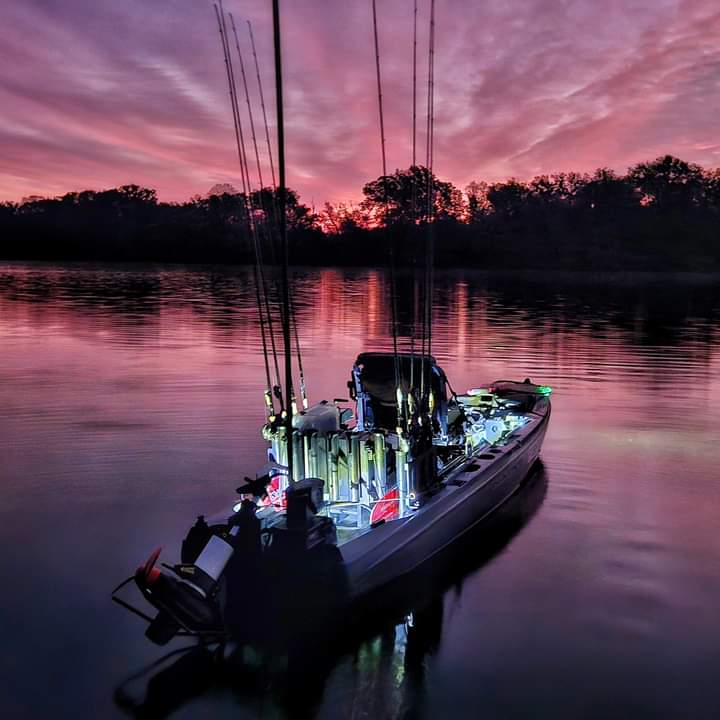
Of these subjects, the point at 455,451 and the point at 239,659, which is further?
the point at 455,451

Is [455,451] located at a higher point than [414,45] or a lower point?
lower

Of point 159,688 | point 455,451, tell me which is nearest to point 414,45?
point 455,451

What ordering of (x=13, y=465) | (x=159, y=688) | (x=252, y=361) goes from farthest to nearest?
(x=252, y=361) < (x=13, y=465) < (x=159, y=688)

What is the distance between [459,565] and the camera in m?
9.24

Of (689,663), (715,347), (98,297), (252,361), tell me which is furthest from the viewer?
(98,297)

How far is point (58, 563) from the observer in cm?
912

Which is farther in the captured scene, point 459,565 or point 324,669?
point 459,565

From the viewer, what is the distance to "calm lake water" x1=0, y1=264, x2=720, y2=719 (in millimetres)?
6629

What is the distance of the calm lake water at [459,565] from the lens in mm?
6629

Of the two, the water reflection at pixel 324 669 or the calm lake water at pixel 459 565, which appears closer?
the water reflection at pixel 324 669

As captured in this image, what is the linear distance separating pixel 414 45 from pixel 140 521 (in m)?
8.25

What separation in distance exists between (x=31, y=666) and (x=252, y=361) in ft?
63.7

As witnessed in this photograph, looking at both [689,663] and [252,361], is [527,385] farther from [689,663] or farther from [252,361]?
[252,361]

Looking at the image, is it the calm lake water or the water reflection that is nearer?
the water reflection
